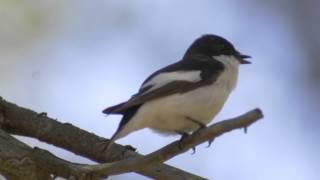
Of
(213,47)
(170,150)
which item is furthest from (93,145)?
(213,47)

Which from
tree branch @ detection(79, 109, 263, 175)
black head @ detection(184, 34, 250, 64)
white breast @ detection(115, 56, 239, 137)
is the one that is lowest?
tree branch @ detection(79, 109, 263, 175)

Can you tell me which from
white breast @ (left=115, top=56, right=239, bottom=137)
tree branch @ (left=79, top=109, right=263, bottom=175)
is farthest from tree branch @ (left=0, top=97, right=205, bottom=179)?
tree branch @ (left=79, top=109, right=263, bottom=175)

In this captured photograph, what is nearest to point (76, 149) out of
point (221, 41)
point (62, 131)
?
point (62, 131)

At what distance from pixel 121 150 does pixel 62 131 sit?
0.37 metres

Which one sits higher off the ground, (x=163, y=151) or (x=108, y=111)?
(x=108, y=111)

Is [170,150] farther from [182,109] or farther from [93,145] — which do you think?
[93,145]

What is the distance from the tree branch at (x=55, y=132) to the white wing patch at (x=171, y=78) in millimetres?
390

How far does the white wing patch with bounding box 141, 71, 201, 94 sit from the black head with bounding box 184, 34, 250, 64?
679 mm

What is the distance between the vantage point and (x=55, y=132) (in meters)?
4.39

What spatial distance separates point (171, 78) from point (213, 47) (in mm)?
925

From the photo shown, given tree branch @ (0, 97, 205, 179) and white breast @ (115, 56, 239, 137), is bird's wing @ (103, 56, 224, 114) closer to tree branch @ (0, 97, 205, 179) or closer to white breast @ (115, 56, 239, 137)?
white breast @ (115, 56, 239, 137)

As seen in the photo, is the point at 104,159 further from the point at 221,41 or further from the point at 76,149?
the point at 221,41

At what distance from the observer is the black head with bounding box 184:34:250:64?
202 inches

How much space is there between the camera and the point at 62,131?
440cm
